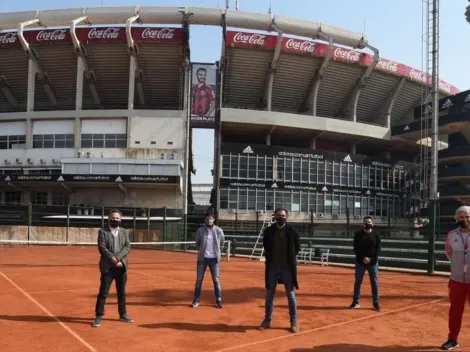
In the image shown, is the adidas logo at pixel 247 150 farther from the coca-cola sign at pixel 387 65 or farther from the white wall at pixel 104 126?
the coca-cola sign at pixel 387 65

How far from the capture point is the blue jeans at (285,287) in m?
6.73

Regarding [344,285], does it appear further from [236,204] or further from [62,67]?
[62,67]

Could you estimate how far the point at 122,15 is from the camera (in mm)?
44094

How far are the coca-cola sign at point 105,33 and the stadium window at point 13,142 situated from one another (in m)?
12.4

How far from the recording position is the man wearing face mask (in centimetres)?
583

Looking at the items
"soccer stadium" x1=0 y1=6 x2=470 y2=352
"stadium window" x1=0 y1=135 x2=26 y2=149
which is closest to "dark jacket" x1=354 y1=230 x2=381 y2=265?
"soccer stadium" x1=0 y1=6 x2=470 y2=352

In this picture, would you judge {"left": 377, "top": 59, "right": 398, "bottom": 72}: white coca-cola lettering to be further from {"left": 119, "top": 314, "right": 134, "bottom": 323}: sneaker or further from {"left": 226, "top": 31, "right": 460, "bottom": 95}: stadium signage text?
{"left": 119, "top": 314, "right": 134, "bottom": 323}: sneaker

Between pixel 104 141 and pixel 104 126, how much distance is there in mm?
1492

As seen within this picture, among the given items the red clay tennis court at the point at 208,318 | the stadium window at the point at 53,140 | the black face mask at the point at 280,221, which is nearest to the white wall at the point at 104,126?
the stadium window at the point at 53,140

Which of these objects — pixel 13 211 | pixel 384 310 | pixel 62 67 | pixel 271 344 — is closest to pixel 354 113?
pixel 62 67

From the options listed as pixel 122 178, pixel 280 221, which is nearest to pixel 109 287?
pixel 280 221

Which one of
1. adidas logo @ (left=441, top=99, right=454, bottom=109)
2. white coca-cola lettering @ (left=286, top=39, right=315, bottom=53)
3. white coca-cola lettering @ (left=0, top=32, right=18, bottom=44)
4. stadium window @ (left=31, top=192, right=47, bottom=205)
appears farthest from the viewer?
adidas logo @ (left=441, top=99, right=454, bottom=109)

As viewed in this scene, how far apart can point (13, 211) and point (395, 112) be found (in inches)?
1721

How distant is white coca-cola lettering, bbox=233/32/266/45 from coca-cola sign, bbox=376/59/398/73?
13481 millimetres
